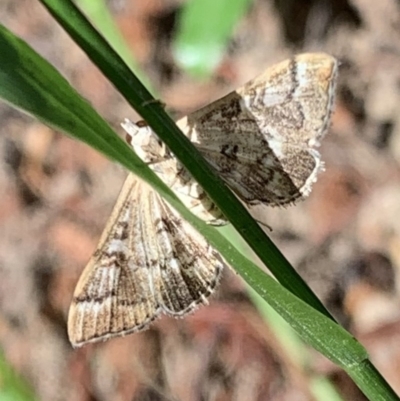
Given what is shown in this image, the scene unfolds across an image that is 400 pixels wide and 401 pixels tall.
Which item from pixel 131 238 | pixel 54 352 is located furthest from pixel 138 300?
pixel 54 352

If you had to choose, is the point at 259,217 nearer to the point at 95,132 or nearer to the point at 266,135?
the point at 266,135

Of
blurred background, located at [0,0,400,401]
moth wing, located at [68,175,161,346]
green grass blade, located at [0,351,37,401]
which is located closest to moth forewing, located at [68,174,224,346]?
moth wing, located at [68,175,161,346]

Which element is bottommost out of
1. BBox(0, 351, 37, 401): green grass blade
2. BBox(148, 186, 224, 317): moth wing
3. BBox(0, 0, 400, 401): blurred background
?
BBox(0, 0, 400, 401): blurred background

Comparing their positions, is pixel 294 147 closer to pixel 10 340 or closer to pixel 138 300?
pixel 138 300

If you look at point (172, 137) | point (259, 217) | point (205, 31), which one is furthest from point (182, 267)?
point (259, 217)

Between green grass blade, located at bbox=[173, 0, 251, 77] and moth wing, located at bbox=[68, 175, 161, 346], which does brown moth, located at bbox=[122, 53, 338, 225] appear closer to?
moth wing, located at bbox=[68, 175, 161, 346]
